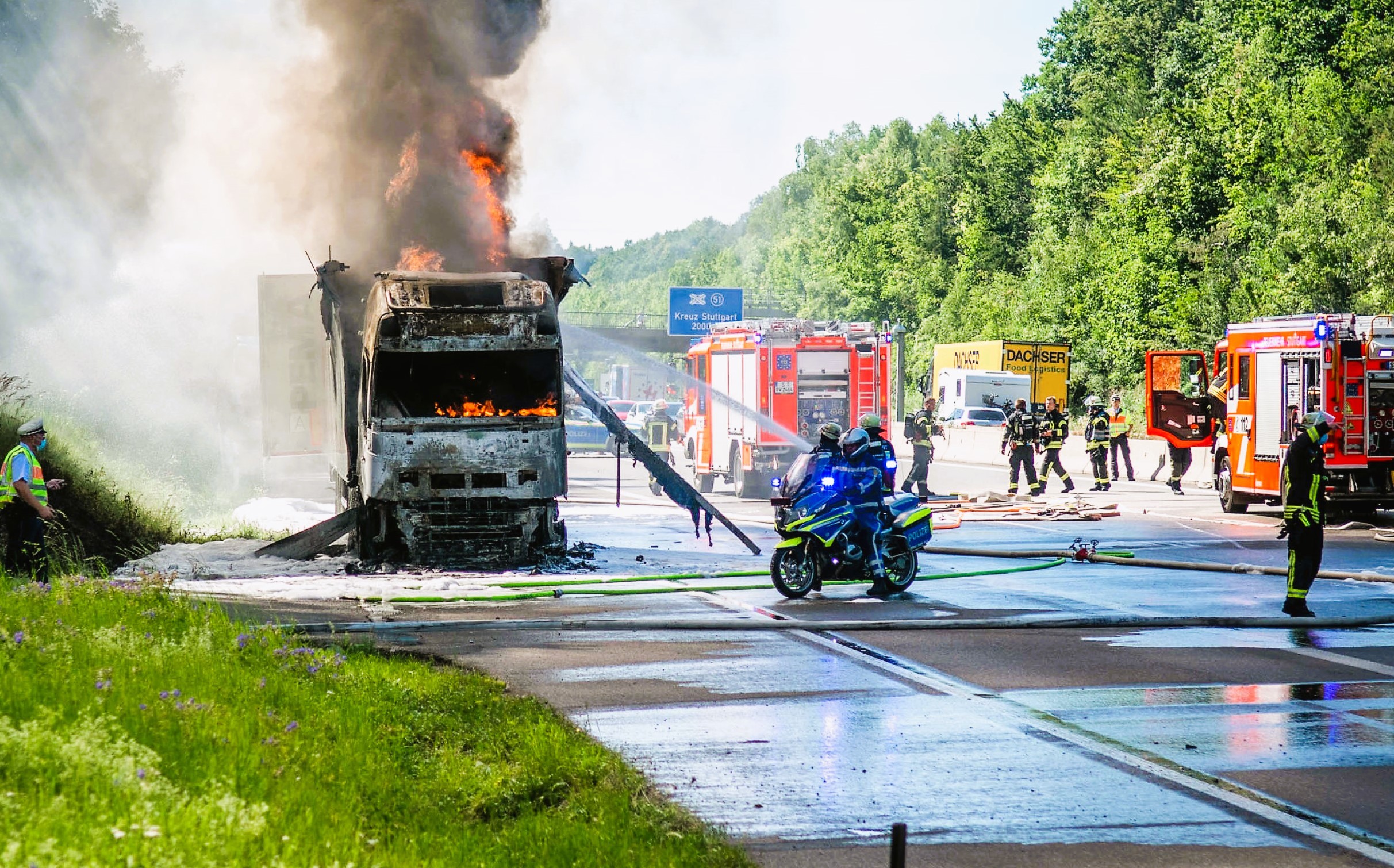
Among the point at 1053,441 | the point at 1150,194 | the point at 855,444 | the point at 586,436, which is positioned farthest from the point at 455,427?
the point at 1150,194

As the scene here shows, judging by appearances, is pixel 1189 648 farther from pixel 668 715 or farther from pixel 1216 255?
pixel 1216 255

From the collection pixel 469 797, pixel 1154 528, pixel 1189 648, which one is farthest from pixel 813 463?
pixel 1154 528

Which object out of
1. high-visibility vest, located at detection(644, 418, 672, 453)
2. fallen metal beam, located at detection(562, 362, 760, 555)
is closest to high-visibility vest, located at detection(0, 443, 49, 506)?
fallen metal beam, located at detection(562, 362, 760, 555)

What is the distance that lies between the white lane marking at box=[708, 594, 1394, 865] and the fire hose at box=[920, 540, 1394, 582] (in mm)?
5716

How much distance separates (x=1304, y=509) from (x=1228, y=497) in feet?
39.5

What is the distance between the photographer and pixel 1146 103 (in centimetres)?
6744

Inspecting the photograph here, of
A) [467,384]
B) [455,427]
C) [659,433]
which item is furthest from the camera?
[659,433]

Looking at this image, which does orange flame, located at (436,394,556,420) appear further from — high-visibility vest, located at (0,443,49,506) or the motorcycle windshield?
high-visibility vest, located at (0,443,49,506)

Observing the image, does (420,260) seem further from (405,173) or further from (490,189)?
(490,189)

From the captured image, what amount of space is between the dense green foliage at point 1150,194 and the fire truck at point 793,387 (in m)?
19.7

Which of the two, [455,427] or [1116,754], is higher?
[455,427]

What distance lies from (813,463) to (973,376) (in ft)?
124

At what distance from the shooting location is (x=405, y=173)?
804 inches

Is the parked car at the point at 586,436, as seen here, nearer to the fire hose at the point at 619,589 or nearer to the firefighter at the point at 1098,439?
the firefighter at the point at 1098,439
